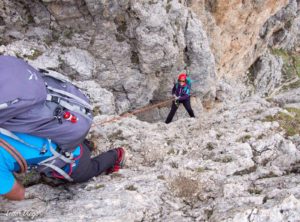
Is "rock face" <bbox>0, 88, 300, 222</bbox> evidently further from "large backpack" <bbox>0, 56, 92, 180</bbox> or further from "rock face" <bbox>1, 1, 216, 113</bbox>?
"rock face" <bbox>1, 1, 216, 113</bbox>

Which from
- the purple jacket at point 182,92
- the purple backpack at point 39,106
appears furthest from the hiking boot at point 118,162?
the purple jacket at point 182,92

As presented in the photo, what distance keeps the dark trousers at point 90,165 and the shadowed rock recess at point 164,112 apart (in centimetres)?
25

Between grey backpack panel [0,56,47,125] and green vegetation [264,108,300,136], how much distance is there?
5.95 meters

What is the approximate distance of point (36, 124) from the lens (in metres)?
4.91

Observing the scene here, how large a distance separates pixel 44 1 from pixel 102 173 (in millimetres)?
10149

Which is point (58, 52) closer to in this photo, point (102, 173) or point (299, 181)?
point (102, 173)

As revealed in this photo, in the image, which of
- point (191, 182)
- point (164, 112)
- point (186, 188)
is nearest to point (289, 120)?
point (191, 182)

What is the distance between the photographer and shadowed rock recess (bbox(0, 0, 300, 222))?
5691 millimetres

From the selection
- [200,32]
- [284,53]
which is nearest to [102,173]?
[200,32]

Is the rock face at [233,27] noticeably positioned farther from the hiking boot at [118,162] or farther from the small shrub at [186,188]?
the small shrub at [186,188]

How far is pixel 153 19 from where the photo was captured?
16.3 metres

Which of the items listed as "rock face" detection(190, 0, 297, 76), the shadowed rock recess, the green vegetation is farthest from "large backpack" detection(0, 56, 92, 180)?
"rock face" detection(190, 0, 297, 76)

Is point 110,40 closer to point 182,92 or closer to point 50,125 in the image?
point 182,92

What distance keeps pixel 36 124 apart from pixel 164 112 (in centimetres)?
1700
